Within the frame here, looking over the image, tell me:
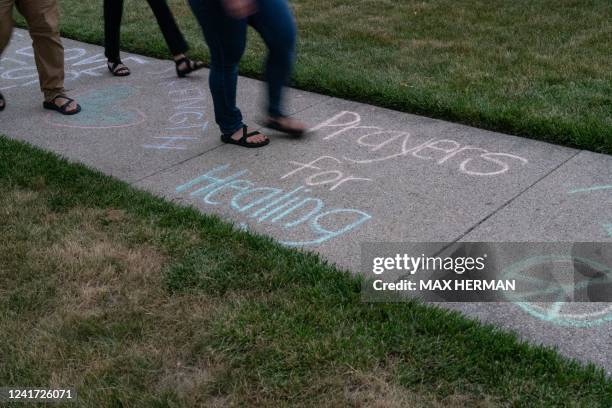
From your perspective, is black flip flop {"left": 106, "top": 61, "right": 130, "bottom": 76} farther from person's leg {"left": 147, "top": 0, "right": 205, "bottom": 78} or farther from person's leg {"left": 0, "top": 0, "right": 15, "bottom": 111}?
person's leg {"left": 0, "top": 0, "right": 15, "bottom": 111}

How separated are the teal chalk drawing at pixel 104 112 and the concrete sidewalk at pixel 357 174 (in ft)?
0.05

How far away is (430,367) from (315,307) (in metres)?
0.53

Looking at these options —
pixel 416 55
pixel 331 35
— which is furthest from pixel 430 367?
pixel 331 35

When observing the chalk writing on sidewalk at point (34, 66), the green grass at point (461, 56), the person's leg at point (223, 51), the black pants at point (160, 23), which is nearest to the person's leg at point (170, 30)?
the black pants at point (160, 23)

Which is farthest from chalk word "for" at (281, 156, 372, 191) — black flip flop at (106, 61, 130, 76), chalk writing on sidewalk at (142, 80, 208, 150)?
black flip flop at (106, 61, 130, 76)

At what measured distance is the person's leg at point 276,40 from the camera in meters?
3.69

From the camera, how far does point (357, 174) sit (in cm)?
393

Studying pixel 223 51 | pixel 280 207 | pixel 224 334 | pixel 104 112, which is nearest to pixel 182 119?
pixel 104 112

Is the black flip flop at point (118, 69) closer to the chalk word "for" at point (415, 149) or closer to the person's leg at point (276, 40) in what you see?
the chalk word "for" at point (415, 149)

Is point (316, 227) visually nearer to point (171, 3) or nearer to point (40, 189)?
point (40, 189)

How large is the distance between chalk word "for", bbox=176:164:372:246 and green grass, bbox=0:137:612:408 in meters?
0.21

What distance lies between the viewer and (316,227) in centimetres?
340

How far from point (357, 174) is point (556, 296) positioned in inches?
56.2

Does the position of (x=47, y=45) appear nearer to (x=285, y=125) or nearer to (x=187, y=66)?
(x=187, y=66)
